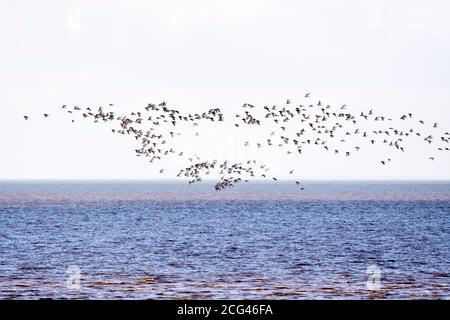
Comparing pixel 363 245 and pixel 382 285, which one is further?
pixel 363 245

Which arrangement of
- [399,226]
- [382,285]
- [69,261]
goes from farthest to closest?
[399,226]
[69,261]
[382,285]

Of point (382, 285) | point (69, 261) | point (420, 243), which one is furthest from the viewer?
point (420, 243)

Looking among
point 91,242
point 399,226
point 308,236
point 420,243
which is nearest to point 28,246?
point 91,242

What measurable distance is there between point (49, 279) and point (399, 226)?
7047 centimetres

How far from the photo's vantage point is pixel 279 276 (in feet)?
165

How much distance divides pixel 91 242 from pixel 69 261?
20254 millimetres

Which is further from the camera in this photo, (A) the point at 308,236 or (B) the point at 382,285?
(A) the point at 308,236

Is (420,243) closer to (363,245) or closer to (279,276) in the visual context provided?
(363,245)
